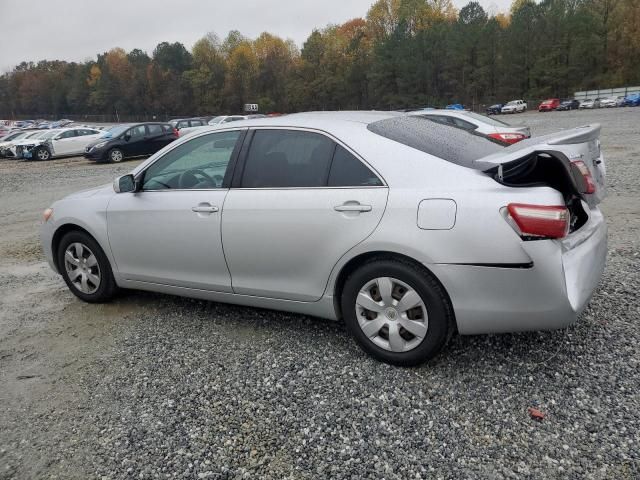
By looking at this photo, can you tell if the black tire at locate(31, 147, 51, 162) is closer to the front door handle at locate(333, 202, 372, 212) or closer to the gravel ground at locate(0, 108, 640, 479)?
the gravel ground at locate(0, 108, 640, 479)

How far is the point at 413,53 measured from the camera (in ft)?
259

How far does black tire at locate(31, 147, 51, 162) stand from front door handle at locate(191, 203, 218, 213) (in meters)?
24.4

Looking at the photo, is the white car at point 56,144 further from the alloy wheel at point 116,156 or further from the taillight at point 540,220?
the taillight at point 540,220

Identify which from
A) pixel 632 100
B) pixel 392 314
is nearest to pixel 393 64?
pixel 632 100

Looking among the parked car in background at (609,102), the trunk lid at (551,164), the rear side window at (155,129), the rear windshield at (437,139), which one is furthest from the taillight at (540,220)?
the parked car in background at (609,102)

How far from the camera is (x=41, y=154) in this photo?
80.9 ft

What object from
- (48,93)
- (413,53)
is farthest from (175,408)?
(48,93)

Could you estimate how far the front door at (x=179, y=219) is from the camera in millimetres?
3861

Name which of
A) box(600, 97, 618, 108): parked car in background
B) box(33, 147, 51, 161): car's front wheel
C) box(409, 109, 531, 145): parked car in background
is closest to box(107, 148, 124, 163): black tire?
box(33, 147, 51, 161): car's front wheel

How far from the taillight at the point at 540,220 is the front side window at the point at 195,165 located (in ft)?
7.01

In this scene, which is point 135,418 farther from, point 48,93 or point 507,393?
point 48,93

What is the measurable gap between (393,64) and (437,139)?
8126 centimetres

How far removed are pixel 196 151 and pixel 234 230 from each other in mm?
921

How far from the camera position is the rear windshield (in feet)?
10.7
